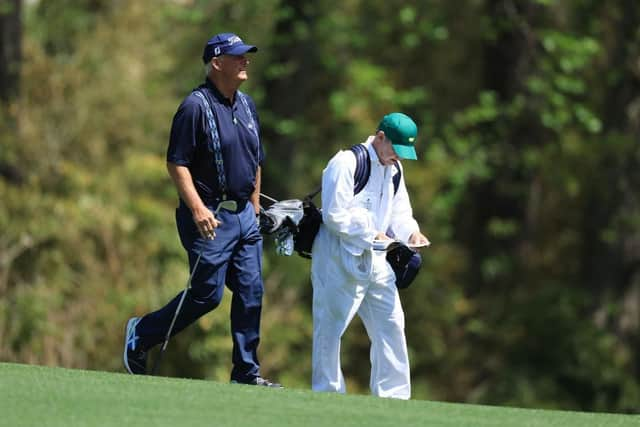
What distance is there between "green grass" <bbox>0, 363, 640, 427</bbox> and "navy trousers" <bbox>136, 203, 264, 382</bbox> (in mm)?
765

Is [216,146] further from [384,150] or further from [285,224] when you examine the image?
[384,150]

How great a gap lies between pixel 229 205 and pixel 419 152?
53.6 ft

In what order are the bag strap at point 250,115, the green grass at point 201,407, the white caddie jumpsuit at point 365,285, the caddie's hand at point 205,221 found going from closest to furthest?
the green grass at point 201,407 < the caddie's hand at point 205,221 < the white caddie jumpsuit at point 365,285 < the bag strap at point 250,115

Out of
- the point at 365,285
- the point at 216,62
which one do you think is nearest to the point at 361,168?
the point at 365,285

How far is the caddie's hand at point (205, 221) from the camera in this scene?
903cm

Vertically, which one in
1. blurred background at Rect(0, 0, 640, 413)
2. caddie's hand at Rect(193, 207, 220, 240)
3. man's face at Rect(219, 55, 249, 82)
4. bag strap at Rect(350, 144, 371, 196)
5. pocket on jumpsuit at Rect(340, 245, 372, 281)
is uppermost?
man's face at Rect(219, 55, 249, 82)

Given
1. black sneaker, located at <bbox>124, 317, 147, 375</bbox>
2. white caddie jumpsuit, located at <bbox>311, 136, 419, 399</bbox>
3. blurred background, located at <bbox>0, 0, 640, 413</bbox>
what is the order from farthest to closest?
blurred background, located at <bbox>0, 0, 640, 413</bbox> < black sneaker, located at <bbox>124, 317, 147, 375</bbox> < white caddie jumpsuit, located at <bbox>311, 136, 419, 399</bbox>

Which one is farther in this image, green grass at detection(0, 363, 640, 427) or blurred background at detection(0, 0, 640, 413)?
blurred background at detection(0, 0, 640, 413)

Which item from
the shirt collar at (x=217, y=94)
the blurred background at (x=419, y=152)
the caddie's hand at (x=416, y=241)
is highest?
the shirt collar at (x=217, y=94)

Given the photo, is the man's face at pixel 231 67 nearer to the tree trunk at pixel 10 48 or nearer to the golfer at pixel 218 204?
the golfer at pixel 218 204

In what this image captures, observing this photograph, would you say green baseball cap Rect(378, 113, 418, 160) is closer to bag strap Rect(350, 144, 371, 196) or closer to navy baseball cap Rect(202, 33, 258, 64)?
bag strap Rect(350, 144, 371, 196)

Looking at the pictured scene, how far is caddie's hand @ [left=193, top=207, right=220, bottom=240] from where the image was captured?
903 centimetres

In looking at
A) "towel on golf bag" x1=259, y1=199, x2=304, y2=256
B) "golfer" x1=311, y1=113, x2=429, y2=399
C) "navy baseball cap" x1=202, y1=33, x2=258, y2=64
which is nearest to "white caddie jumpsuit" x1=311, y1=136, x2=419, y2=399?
"golfer" x1=311, y1=113, x2=429, y2=399

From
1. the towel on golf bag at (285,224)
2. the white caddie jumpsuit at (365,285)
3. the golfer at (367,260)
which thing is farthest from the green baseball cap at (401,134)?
the towel on golf bag at (285,224)
